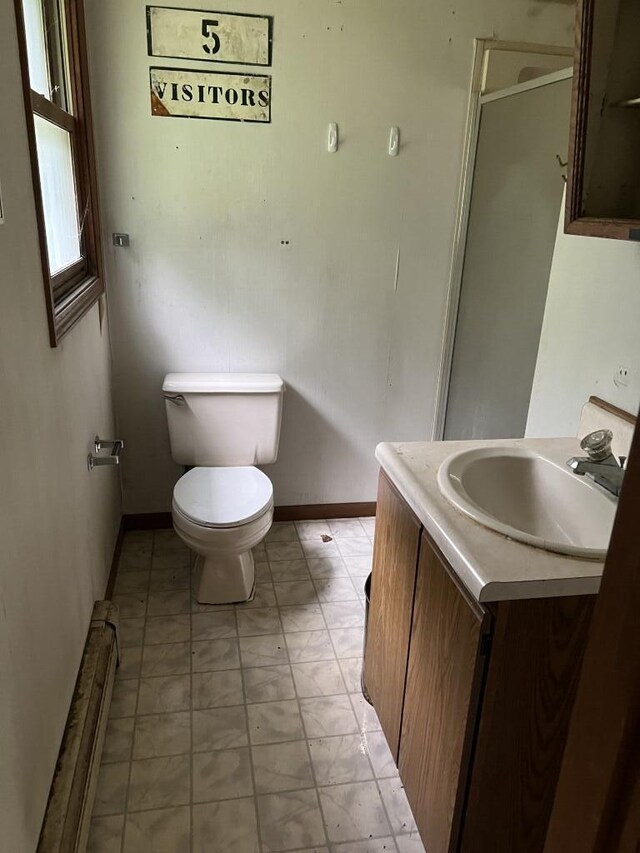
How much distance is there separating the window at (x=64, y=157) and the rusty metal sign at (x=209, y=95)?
0.92ft

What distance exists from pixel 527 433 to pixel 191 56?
1777 mm

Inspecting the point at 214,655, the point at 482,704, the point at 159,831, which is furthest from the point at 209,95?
the point at 159,831

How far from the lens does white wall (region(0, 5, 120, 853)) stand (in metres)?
1.07

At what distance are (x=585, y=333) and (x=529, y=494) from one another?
1.48 feet

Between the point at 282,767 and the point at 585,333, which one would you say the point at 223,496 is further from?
the point at 585,333

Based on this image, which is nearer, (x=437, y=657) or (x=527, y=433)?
(x=437, y=657)

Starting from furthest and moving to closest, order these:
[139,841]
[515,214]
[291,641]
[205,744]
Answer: [515,214] < [291,641] < [205,744] < [139,841]

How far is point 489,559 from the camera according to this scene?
1.10m

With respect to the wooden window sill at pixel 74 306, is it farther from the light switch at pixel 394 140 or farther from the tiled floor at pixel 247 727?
the light switch at pixel 394 140

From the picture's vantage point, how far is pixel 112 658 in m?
1.88

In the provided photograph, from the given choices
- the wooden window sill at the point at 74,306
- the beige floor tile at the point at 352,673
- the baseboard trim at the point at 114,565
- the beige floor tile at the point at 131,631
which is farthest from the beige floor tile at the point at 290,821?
the wooden window sill at the point at 74,306

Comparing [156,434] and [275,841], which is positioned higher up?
[156,434]

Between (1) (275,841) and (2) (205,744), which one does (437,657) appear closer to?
(1) (275,841)

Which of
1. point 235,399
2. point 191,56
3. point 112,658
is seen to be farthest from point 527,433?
point 191,56
